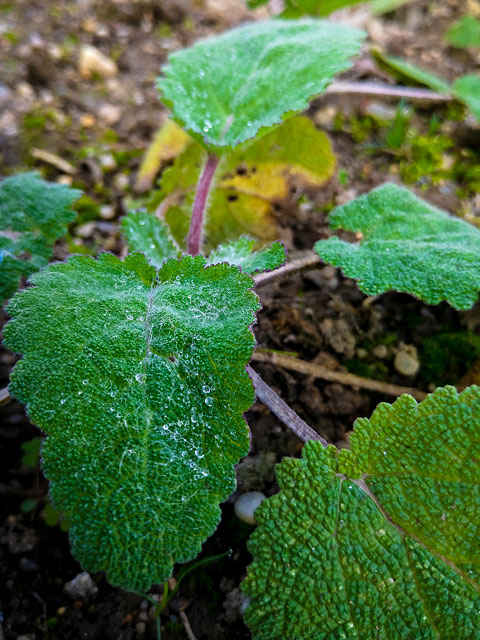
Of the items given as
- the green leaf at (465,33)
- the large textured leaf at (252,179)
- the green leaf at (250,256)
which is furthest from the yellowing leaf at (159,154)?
the green leaf at (465,33)

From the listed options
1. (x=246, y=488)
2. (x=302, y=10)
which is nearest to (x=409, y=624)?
(x=246, y=488)

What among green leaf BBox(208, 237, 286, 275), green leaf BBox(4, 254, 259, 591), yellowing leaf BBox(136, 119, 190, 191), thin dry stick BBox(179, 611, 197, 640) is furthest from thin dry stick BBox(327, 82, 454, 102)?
thin dry stick BBox(179, 611, 197, 640)

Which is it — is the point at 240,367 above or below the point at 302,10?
below

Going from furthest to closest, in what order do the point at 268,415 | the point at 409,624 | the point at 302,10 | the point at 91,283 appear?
the point at 302,10 → the point at 268,415 → the point at 91,283 → the point at 409,624

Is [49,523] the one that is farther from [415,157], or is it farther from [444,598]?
[415,157]

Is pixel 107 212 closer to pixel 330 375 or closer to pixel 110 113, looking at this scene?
pixel 110 113

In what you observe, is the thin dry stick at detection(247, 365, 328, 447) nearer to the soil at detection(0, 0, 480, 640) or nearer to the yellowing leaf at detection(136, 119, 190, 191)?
the soil at detection(0, 0, 480, 640)
